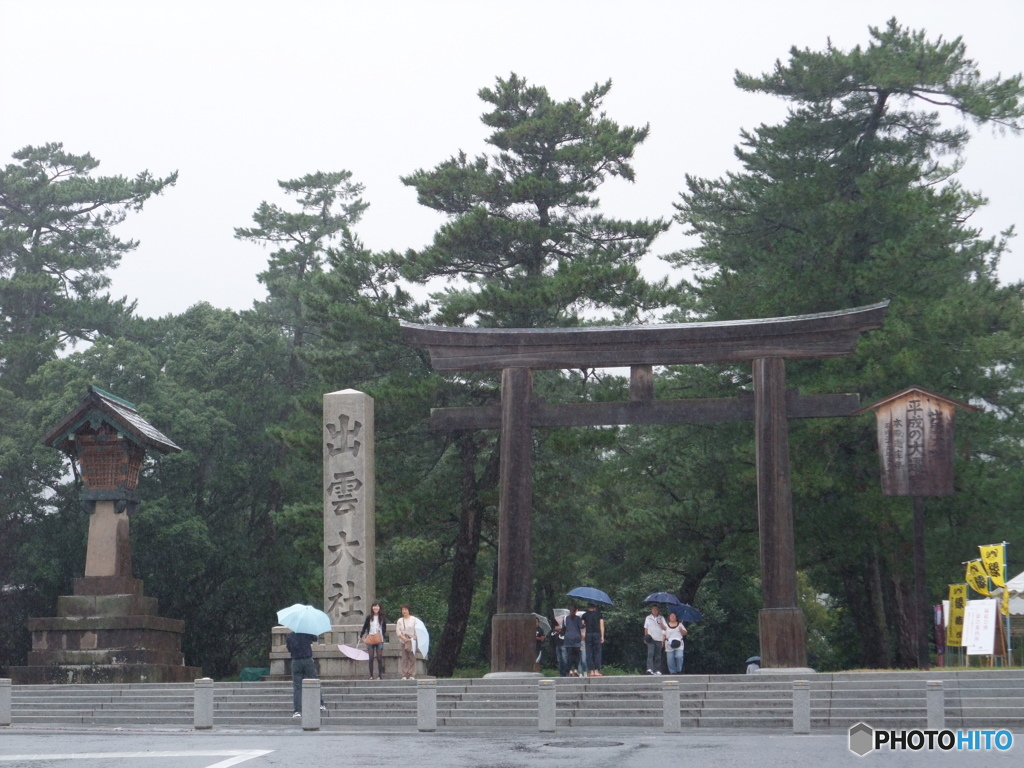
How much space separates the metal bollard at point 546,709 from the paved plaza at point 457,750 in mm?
203

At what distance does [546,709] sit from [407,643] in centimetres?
533

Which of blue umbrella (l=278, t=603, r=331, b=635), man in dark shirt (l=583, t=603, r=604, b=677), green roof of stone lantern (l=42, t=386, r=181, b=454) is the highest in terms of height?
green roof of stone lantern (l=42, t=386, r=181, b=454)

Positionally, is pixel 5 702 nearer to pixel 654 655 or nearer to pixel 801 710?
pixel 654 655

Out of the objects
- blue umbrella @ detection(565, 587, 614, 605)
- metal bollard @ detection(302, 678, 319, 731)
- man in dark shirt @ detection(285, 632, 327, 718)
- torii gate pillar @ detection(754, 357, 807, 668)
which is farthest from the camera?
blue umbrella @ detection(565, 587, 614, 605)

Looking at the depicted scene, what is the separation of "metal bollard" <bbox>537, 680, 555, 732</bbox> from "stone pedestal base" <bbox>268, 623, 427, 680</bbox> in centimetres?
650

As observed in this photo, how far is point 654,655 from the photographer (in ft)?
74.2

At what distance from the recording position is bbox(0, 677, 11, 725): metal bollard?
19.1 metres

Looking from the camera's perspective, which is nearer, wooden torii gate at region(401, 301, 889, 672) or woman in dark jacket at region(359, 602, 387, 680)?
woman in dark jacket at region(359, 602, 387, 680)

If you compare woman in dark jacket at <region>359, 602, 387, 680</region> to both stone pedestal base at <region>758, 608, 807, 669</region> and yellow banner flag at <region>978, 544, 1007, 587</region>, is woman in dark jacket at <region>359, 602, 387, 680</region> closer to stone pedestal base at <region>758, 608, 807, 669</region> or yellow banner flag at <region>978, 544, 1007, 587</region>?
stone pedestal base at <region>758, 608, 807, 669</region>

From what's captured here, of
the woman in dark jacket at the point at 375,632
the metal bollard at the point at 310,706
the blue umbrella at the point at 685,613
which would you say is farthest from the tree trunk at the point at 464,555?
the metal bollard at the point at 310,706

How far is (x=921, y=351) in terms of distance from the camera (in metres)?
28.8

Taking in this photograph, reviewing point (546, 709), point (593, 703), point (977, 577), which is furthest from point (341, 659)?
point (977, 577)

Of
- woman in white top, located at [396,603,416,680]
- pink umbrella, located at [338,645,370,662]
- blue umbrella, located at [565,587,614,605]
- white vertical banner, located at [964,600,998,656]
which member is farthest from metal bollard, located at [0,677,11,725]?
white vertical banner, located at [964,600,998,656]

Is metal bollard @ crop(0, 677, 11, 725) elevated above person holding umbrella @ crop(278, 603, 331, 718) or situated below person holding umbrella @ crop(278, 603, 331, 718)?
below
